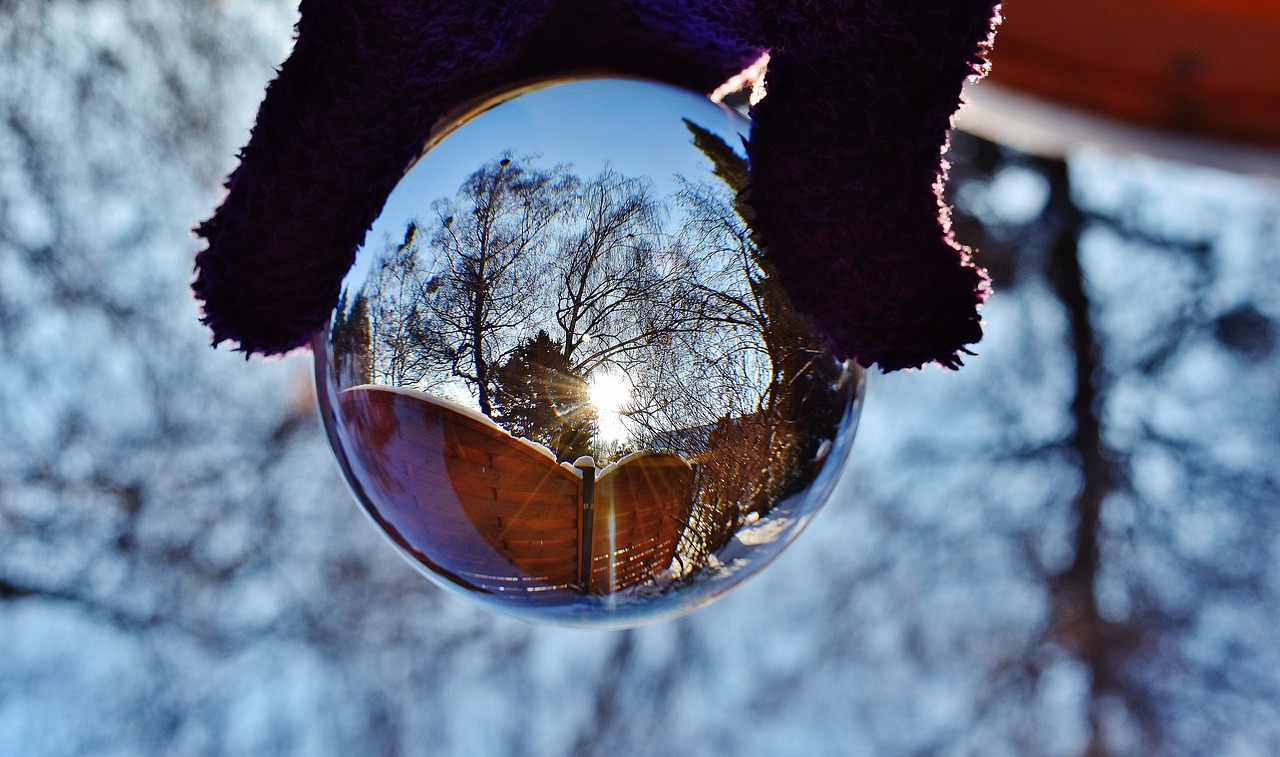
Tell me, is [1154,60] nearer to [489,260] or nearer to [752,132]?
[752,132]

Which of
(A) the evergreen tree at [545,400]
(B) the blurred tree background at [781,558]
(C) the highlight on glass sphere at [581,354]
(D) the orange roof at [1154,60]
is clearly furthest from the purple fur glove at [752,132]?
(B) the blurred tree background at [781,558]

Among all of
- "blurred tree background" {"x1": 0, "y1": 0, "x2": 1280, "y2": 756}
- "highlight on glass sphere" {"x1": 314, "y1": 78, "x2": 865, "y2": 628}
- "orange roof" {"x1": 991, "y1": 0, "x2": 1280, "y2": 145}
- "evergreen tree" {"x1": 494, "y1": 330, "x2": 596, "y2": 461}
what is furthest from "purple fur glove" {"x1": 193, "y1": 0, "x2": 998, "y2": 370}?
"blurred tree background" {"x1": 0, "y1": 0, "x2": 1280, "y2": 756}

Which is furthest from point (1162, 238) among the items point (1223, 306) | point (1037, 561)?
point (1037, 561)

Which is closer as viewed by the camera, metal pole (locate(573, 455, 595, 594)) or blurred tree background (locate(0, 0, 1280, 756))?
metal pole (locate(573, 455, 595, 594))

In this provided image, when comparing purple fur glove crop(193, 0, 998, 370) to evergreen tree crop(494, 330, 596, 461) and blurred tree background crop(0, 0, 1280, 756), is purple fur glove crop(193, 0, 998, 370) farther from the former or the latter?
blurred tree background crop(0, 0, 1280, 756)

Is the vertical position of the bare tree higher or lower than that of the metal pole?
higher

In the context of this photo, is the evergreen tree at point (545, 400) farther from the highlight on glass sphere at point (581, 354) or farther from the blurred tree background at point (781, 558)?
the blurred tree background at point (781, 558)
